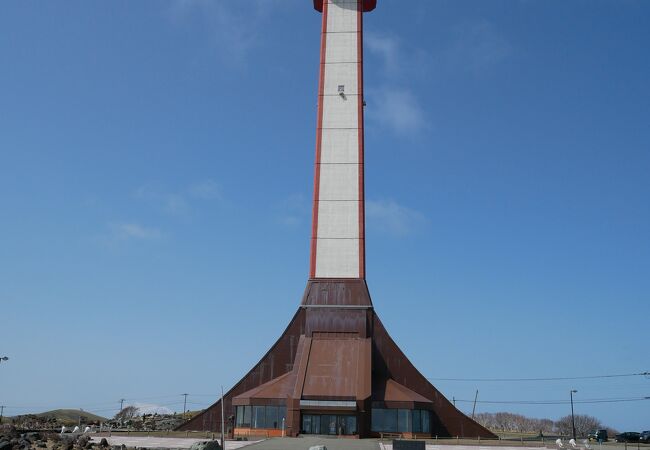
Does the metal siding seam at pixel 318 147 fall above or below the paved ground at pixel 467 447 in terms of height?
above

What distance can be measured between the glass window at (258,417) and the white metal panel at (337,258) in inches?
371

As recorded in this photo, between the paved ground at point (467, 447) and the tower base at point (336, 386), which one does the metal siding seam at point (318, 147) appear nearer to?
the tower base at point (336, 386)

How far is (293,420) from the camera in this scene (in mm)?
38250

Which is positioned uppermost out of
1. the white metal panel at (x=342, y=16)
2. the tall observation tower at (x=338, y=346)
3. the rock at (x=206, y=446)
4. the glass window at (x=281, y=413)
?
the white metal panel at (x=342, y=16)

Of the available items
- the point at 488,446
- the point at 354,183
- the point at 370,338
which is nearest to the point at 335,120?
the point at 354,183

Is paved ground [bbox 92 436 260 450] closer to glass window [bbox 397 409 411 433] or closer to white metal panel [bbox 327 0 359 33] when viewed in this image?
glass window [bbox 397 409 411 433]

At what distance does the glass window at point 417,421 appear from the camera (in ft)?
130

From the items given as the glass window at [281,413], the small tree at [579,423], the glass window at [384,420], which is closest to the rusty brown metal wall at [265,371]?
the glass window at [281,413]

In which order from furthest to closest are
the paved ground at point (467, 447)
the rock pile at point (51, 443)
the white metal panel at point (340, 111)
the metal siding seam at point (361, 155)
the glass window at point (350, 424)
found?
the white metal panel at point (340, 111) → the metal siding seam at point (361, 155) → the glass window at point (350, 424) → the paved ground at point (467, 447) → the rock pile at point (51, 443)

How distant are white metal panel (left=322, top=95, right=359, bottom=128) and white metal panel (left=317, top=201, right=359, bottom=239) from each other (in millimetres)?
5847

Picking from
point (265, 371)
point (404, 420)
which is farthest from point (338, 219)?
point (404, 420)

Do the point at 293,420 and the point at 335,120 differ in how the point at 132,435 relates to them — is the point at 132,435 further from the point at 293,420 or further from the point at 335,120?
the point at 335,120

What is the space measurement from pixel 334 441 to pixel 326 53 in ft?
91.4

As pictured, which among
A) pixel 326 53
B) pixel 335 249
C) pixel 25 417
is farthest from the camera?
pixel 25 417
